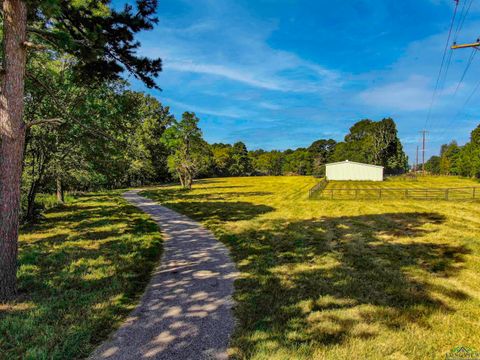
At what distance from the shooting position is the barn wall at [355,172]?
181 feet

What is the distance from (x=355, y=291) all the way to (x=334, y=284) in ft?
1.66

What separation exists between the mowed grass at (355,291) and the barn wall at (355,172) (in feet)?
150

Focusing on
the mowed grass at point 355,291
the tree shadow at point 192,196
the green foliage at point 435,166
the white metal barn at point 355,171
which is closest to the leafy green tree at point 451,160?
the green foliage at point 435,166

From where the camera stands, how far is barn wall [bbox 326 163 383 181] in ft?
181

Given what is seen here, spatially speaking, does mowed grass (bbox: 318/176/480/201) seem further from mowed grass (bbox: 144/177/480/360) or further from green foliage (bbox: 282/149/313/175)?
green foliage (bbox: 282/149/313/175)

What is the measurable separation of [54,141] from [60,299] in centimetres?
965

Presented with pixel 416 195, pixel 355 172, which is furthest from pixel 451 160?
pixel 416 195

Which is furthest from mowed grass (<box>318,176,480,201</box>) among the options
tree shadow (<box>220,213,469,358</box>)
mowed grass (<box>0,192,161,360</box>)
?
mowed grass (<box>0,192,161,360</box>)

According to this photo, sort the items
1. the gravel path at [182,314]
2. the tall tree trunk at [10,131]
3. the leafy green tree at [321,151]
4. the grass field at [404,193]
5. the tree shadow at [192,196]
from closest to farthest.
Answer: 1. the gravel path at [182,314]
2. the tall tree trunk at [10,131]
3. the grass field at [404,193]
4. the tree shadow at [192,196]
5. the leafy green tree at [321,151]

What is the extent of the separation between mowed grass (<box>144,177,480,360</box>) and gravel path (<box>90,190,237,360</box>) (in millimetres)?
355

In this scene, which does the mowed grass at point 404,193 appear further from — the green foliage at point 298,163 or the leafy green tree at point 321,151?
the green foliage at point 298,163

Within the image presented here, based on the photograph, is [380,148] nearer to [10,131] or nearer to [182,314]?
[182,314]

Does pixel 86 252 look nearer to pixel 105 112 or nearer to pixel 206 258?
pixel 206 258

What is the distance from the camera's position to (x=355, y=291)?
595 cm
